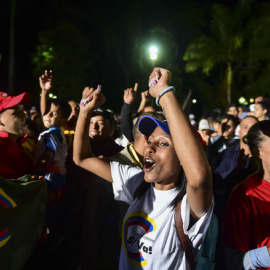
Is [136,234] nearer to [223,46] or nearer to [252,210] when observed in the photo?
[252,210]

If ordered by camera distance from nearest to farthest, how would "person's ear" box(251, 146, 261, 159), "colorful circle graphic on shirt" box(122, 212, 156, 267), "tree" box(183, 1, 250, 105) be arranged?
"colorful circle graphic on shirt" box(122, 212, 156, 267) < "person's ear" box(251, 146, 261, 159) < "tree" box(183, 1, 250, 105)

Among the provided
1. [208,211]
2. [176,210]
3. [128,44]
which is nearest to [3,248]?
[176,210]

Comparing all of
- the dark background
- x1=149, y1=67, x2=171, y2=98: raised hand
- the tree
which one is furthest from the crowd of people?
the tree

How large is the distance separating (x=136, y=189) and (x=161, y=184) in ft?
0.71

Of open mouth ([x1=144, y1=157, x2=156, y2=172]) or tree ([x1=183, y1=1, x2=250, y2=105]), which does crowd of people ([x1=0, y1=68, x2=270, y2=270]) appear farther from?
tree ([x1=183, y1=1, x2=250, y2=105])

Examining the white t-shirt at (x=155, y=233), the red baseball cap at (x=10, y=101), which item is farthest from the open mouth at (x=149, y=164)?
the red baseball cap at (x=10, y=101)

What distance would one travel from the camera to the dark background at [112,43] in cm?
1762

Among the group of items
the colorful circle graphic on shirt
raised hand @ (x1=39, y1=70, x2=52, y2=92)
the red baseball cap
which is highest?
raised hand @ (x1=39, y1=70, x2=52, y2=92)

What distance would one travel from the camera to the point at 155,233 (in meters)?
1.84

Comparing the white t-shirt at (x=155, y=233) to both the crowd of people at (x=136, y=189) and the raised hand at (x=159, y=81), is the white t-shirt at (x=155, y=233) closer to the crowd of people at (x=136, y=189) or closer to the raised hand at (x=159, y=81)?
the crowd of people at (x=136, y=189)

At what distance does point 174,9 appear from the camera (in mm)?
27125

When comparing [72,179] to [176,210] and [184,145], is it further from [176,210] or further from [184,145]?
[184,145]

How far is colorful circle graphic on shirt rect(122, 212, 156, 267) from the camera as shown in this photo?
1874 mm

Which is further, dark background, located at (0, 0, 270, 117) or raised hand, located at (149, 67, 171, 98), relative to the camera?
dark background, located at (0, 0, 270, 117)
